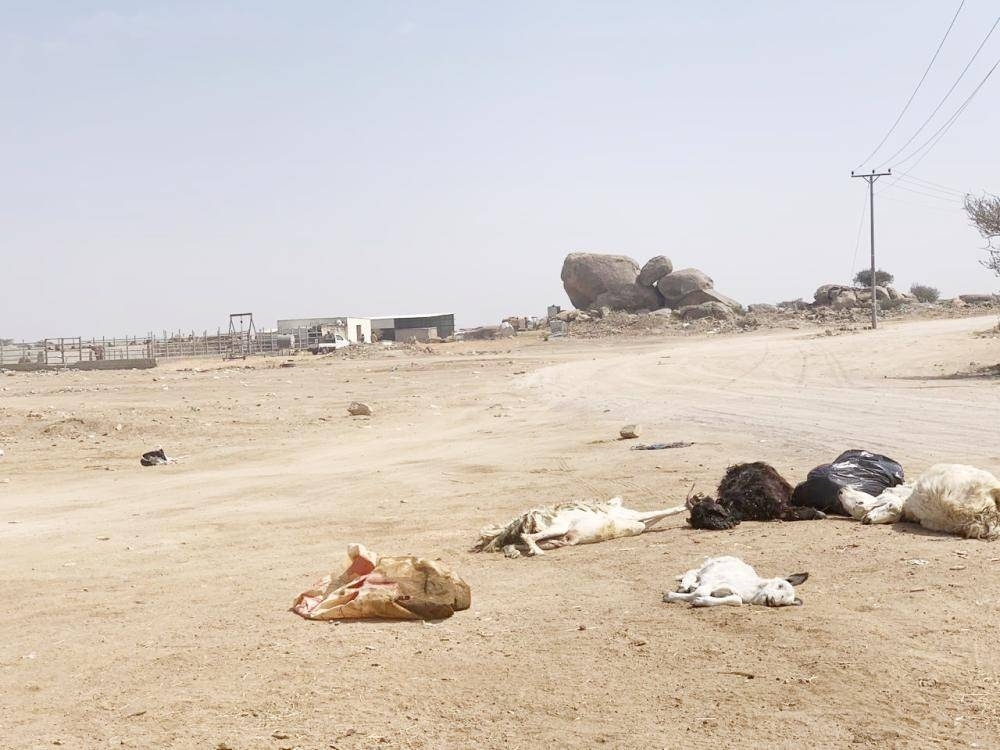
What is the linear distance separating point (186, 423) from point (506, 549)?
13827 millimetres

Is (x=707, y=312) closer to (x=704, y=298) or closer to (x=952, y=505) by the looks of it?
(x=704, y=298)

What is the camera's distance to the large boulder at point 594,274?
224 ft

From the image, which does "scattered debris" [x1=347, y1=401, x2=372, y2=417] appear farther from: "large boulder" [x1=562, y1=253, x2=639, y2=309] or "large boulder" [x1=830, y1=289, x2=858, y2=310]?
"large boulder" [x1=562, y1=253, x2=639, y2=309]

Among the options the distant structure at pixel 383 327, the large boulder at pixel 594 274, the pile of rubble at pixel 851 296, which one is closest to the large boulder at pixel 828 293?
the pile of rubble at pixel 851 296

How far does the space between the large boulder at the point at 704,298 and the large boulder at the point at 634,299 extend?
85.2 inches

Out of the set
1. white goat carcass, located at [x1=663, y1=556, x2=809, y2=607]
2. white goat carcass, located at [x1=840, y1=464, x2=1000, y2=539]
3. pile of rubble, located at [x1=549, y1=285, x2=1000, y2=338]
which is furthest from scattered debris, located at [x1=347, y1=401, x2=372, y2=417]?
pile of rubble, located at [x1=549, y1=285, x2=1000, y2=338]

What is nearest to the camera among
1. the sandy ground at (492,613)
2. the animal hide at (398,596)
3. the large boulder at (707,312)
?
the sandy ground at (492,613)

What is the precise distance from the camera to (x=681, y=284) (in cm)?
6481

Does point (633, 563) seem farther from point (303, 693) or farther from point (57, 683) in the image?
point (57, 683)

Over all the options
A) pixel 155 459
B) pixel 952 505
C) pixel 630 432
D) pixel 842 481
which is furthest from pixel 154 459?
pixel 952 505

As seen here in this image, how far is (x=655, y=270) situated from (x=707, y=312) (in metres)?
8.06

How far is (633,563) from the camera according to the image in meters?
7.33

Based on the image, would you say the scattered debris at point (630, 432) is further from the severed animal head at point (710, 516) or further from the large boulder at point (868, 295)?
the large boulder at point (868, 295)

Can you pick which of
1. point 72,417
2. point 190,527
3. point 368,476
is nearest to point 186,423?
point 72,417
